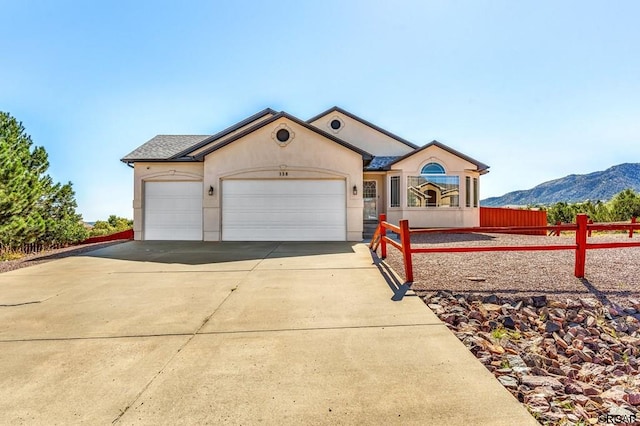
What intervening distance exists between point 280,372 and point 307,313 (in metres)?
1.52

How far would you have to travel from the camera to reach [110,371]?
3029mm

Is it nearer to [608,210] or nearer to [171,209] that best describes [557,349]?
[171,209]

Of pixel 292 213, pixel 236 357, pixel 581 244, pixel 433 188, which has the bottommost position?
pixel 236 357

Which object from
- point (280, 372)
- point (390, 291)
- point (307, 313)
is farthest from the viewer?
point (390, 291)

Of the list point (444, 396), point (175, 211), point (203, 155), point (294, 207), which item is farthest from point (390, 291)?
point (175, 211)

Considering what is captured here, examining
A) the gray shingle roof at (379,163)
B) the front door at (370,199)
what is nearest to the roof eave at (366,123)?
the gray shingle roof at (379,163)

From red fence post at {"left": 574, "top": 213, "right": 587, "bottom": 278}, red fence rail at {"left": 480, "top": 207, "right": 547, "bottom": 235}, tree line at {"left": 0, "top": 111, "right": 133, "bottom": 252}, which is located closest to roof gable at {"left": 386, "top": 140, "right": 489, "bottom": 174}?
red fence rail at {"left": 480, "top": 207, "right": 547, "bottom": 235}

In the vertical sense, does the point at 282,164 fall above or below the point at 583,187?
below

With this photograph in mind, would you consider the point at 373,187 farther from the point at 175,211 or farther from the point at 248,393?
the point at 248,393

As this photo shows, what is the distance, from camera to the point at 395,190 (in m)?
16.1

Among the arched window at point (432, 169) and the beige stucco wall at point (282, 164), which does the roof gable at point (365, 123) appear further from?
the beige stucco wall at point (282, 164)

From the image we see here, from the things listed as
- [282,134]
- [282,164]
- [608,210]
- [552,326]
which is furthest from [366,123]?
[608,210]

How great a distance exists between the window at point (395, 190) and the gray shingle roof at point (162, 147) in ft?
33.8

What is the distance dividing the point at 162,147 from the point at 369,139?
11.2 metres
